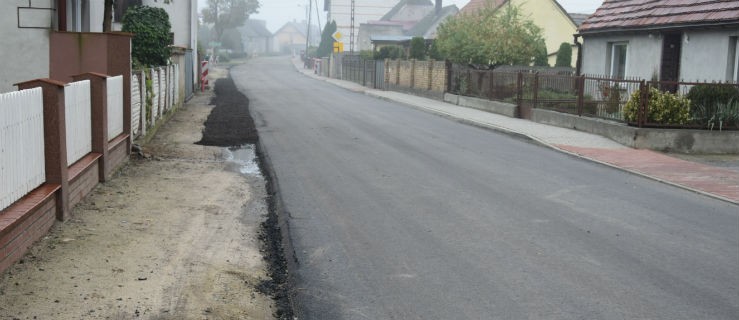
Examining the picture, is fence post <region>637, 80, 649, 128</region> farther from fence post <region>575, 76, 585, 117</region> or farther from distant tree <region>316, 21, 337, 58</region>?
distant tree <region>316, 21, 337, 58</region>

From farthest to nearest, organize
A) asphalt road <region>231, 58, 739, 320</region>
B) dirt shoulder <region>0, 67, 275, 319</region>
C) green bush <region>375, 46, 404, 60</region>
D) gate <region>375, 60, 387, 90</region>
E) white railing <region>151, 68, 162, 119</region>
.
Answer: green bush <region>375, 46, 404, 60</region>, gate <region>375, 60, 387, 90</region>, white railing <region>151, 68, 162, 119</region>, asphalt road <region>231, 58, 739, 320</region>, dirt shoulder <region>0, 67, 275, 319</region>

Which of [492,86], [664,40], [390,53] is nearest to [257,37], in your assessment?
[390,53]

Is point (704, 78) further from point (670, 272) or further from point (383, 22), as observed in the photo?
point (383, 22)

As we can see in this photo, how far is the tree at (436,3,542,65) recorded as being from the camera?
32.8 m

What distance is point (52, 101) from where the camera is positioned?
26.5ft

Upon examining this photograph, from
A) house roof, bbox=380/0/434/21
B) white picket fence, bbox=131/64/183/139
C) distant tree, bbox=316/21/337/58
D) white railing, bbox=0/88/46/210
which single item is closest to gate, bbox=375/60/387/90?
A: white picket fence, bbox=131/64/183/139

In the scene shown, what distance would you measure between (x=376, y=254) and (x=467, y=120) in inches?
647

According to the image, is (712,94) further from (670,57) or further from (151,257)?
(151,257)

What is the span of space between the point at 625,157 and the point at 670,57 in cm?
877

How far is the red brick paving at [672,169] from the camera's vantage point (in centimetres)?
1263

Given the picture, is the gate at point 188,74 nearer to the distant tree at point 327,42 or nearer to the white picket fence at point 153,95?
the white picket fence at point 153,95

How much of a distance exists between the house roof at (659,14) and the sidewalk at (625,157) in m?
4.54

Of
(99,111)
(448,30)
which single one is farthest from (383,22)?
(99,111)

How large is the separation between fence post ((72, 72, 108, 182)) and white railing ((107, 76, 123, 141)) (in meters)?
1.09
